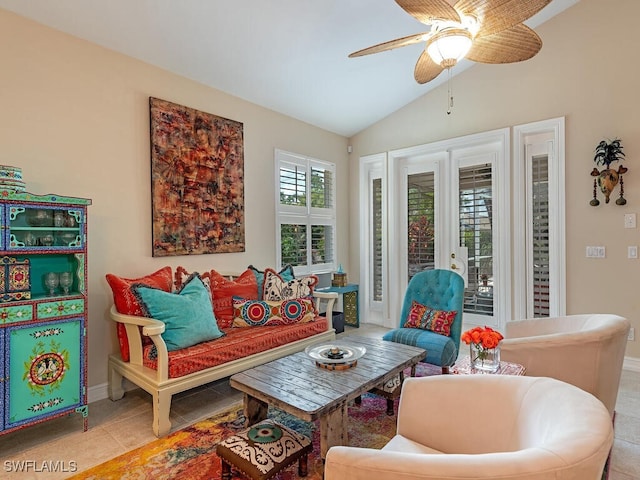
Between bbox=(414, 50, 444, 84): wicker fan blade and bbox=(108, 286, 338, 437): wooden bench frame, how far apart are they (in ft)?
8.04

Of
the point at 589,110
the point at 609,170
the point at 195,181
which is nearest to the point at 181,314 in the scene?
the point at 195,181

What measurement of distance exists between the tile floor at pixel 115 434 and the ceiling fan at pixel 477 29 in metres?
2.43

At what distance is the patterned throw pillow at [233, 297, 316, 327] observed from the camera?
3.30m

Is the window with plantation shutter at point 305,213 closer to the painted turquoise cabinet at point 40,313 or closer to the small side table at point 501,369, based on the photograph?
the painted turquoise cabinet at point 40,313

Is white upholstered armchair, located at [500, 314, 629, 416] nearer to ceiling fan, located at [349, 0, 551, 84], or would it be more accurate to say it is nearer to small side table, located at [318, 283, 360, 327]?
ceiling fan, located at [349, 0, 551, 84]

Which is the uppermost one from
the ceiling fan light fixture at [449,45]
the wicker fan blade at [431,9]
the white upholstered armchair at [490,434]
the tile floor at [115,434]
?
the wicker fan blade at [431,9]

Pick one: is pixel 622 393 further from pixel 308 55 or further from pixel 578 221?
pixel 308 55

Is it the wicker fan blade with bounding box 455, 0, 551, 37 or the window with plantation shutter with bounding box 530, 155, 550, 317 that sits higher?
the wicker fan blade with bounding box 455, 0, 551, 37

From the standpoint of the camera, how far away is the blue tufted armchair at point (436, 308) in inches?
118

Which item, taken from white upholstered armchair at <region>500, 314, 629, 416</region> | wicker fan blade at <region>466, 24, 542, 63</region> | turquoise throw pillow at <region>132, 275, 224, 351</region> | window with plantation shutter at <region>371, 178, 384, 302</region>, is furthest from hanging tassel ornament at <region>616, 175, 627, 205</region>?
turquoise throw pillow at <region>132, 275, 224, 351</region>

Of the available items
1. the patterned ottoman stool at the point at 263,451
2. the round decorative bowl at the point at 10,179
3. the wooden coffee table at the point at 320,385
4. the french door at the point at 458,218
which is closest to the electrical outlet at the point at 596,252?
the french door at the point at 458,218

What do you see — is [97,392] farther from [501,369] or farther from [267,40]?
[267,40]

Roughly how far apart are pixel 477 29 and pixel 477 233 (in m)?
2.86

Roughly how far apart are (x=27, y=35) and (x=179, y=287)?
2.17m
